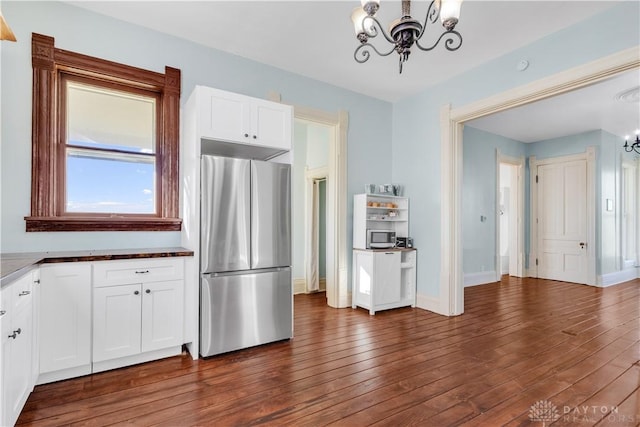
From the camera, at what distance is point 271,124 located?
3.22 metres

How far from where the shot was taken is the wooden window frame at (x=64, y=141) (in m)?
2.69

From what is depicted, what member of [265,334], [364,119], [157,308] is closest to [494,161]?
[364,119]

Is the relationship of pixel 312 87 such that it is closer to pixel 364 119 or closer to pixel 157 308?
pixel 364 119

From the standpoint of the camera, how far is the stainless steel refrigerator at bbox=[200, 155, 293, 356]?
9.27 feet

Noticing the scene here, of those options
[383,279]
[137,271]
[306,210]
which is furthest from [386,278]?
[137,271]

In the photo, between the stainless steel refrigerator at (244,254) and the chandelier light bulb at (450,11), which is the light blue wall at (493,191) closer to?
the stainless steel refrigerator at (244,254)

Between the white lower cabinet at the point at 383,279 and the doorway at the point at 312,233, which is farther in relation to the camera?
the doorway at the point at 312,233

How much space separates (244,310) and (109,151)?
1990mm

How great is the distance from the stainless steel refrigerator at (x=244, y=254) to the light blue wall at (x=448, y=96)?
223 centimetres

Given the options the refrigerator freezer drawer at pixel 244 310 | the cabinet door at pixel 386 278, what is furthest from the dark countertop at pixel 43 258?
the cabinet door at pixel 386 278

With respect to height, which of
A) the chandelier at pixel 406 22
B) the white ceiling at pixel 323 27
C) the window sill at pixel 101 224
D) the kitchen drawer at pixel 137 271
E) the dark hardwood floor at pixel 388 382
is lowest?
the dark hardwood floor at pixel 388 382

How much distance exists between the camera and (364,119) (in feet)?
15.8

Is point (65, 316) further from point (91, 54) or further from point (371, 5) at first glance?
point (371, 5)

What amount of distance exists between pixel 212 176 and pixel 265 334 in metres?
1.57
